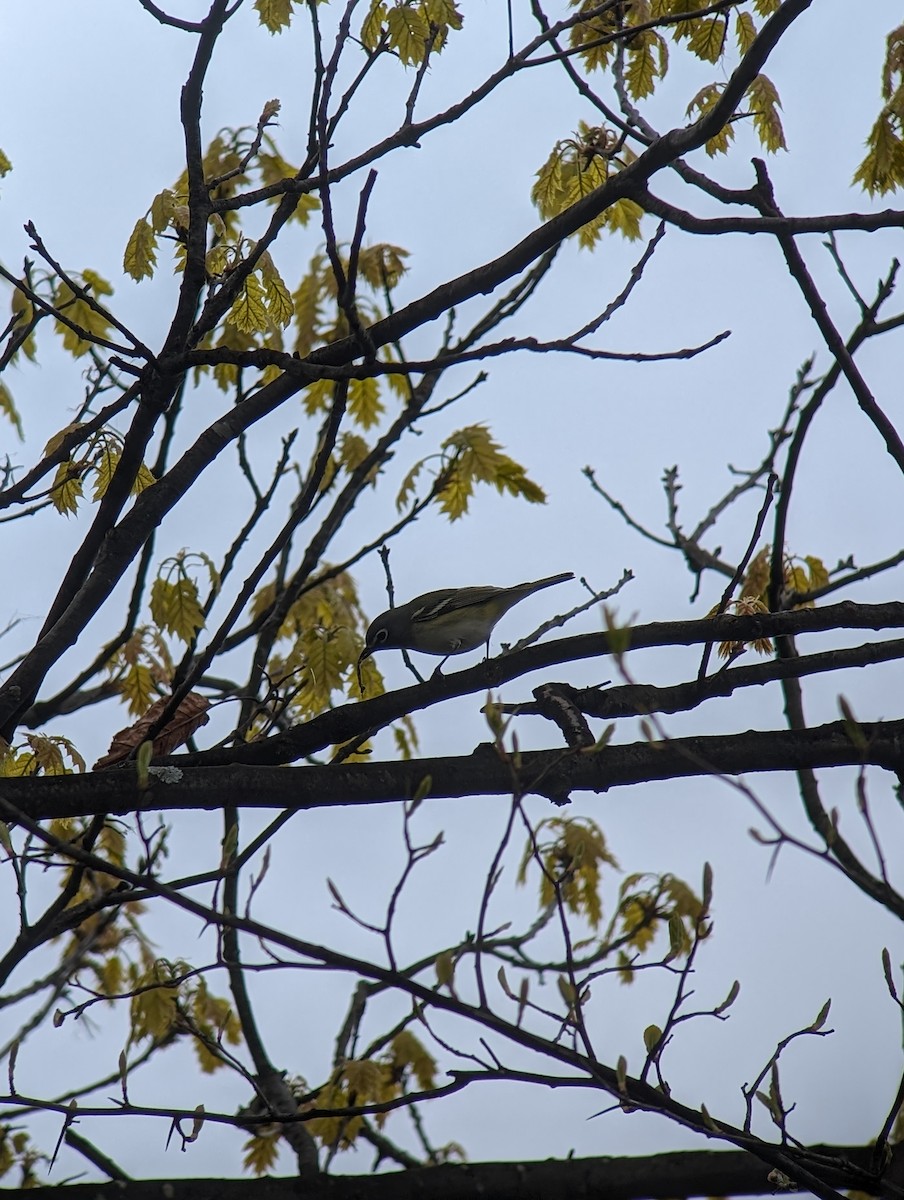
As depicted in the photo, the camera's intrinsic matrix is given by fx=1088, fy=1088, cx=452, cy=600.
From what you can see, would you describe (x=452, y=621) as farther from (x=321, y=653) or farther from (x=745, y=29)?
(x=745, y=29)

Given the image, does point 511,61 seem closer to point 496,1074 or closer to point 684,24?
point 684,24

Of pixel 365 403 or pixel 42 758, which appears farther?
pixel 365 403

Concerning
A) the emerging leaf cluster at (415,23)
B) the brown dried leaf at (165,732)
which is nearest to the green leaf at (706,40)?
the emerging leaf cluster at (415,23)

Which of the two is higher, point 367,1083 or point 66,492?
point 66,492

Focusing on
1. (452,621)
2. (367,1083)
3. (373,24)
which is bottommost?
(367,1083)

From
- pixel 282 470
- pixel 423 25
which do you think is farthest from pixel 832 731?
pixel 423 25

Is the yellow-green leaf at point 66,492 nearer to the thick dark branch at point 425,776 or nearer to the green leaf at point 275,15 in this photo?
the thick dark branch at point 425,776

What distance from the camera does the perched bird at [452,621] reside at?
6334 mm

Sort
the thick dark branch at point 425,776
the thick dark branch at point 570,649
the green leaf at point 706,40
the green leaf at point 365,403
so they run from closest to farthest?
the thick dark branch at point 425,776, the thick dark branch at point 570,649, the green leaf at point 706,40, the green leaf at point 365,403

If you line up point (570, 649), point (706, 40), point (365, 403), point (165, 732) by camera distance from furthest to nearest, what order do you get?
point (365, 403) → point (706, 40) → point (165, 732) → point (570, 649)

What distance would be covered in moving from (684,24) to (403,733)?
3.89 meters

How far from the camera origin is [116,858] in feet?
17.9

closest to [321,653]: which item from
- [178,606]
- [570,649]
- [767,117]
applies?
[178,606]

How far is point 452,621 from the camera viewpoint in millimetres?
6523
